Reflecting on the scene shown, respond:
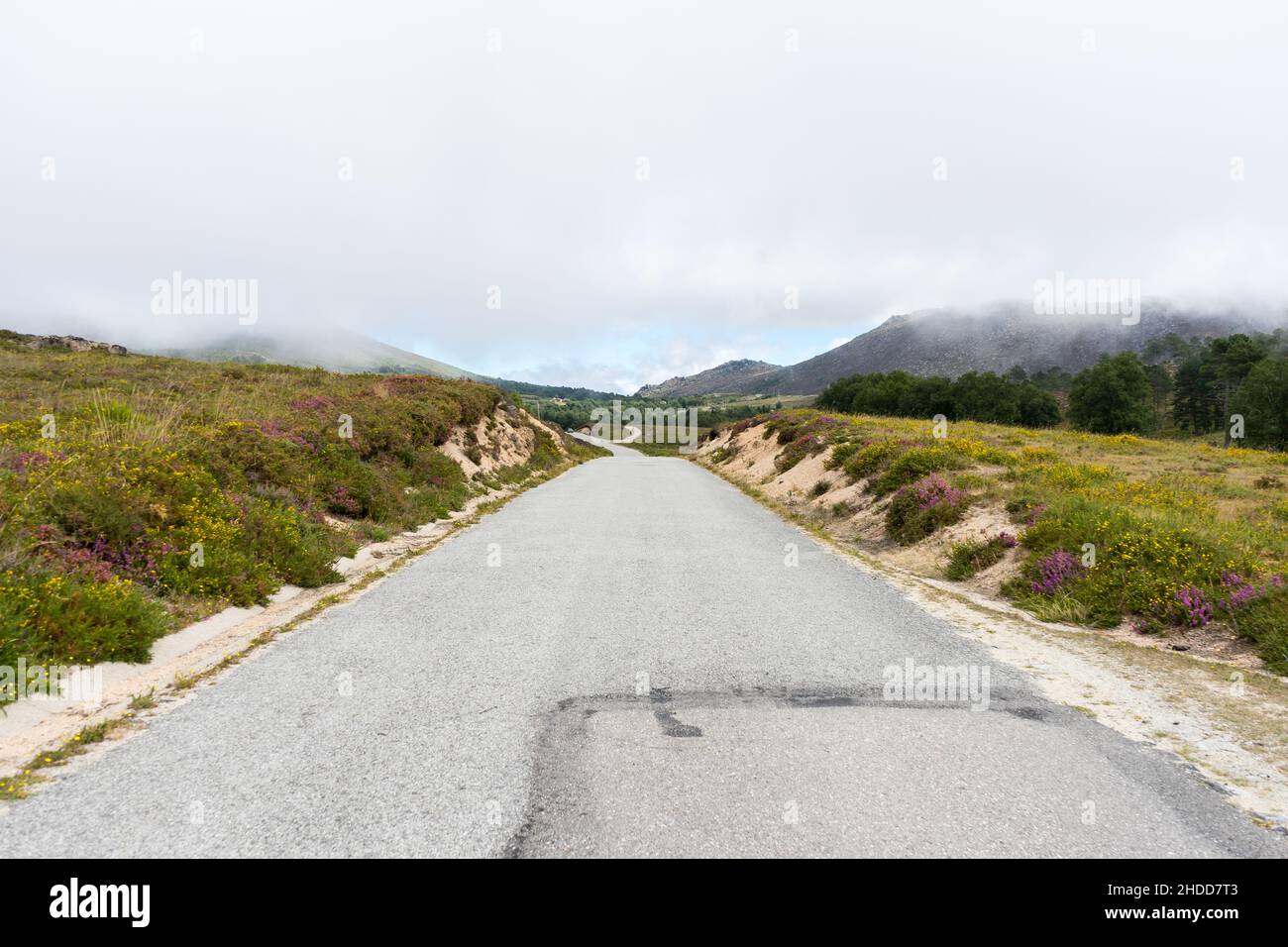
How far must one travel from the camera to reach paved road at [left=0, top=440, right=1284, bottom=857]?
10.8ft

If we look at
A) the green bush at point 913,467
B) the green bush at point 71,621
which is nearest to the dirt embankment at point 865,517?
the green bush at point 913,467

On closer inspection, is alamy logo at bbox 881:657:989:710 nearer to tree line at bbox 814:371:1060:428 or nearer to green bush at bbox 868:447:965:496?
green bush at bbox 868:447:965:496

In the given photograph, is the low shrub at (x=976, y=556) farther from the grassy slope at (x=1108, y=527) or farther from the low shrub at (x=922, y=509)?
the low shrub at (x=922, y=509)

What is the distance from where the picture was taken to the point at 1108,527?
367 inches

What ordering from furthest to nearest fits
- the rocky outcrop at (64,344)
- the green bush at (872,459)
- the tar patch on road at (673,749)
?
the rocky outcrop at (64,344)
the green bush at (872,459)
the tar patch on road at (673,749)

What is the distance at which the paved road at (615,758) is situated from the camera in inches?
129

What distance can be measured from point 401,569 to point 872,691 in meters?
7.57

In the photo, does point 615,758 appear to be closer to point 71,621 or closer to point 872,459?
point 71,621

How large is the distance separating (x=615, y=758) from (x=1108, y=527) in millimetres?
9030

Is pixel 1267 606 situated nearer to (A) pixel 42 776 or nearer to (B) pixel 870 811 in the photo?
(B) pixel 870 811

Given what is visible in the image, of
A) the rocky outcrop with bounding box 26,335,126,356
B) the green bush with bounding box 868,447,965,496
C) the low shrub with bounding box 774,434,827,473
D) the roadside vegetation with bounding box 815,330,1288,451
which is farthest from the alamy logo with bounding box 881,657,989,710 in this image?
the roadside vegetation with bounding box 815,330,1288,451

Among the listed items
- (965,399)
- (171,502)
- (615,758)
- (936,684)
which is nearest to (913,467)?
(936,684)
